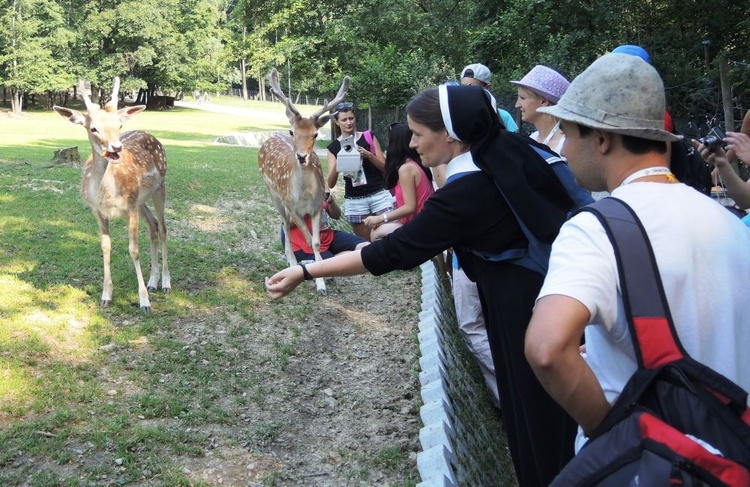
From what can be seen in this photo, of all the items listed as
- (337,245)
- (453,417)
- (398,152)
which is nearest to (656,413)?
(453,417)

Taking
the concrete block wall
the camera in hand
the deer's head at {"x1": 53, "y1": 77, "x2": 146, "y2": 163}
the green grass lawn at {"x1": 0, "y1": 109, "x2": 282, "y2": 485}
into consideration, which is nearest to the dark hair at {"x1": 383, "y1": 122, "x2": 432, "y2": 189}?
the camera in hand

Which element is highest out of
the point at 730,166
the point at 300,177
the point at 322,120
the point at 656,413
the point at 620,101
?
the point at 620,101

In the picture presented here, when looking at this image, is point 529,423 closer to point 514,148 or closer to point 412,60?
point 514,148

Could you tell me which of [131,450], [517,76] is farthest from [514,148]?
[517,76]

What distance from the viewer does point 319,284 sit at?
23.6 ft

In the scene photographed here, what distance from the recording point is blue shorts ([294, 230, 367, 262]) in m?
7.78

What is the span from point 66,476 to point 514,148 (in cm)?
280

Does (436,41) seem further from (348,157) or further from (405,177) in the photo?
(405,177)

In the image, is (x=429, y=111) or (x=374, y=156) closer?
(x=429, y=111)

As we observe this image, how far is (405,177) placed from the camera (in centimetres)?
577

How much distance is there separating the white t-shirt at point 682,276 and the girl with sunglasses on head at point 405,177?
393 centimetres

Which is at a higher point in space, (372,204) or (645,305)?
(645,305)

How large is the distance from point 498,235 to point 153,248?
5252 mm

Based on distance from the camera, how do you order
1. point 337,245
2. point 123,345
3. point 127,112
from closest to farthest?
point 123,345 < point 127,112 < point 337,245
